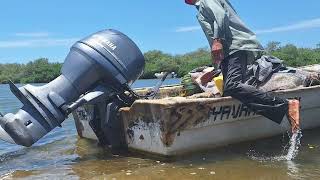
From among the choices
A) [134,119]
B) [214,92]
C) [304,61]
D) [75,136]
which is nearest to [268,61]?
[214,92]

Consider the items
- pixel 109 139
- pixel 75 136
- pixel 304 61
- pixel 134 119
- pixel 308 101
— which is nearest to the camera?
pixel 134 119

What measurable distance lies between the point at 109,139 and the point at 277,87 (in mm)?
2498

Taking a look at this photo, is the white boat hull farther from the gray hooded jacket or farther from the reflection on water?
the gray hooded jacket

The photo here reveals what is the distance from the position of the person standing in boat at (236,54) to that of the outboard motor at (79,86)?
3.52 feet

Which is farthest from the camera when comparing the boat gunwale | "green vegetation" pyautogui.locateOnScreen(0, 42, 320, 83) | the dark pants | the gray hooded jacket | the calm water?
"green vegetation" pyautogui.locateOnScreen(0, 42, 320, 83)

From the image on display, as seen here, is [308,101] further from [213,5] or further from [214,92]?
[213,5]

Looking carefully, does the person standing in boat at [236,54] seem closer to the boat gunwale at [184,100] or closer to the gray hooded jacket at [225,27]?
the gray hooded jacket at [225,27]

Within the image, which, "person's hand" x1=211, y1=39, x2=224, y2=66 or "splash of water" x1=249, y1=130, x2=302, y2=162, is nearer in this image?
"splash of water" x1=249, y1=130, x2=302, y2=162

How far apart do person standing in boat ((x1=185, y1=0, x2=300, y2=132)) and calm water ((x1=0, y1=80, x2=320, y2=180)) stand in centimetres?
57

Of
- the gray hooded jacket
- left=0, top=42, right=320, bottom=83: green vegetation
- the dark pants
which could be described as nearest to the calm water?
the dark pants

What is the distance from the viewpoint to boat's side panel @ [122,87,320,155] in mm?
6242

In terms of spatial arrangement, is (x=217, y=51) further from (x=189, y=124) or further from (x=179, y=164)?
(x=179, y=164)

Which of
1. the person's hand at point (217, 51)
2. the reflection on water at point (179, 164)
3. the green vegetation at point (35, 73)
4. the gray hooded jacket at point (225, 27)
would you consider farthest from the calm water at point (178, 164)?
the green vegetation at point (35, 73)

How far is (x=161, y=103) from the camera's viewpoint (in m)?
6.15
